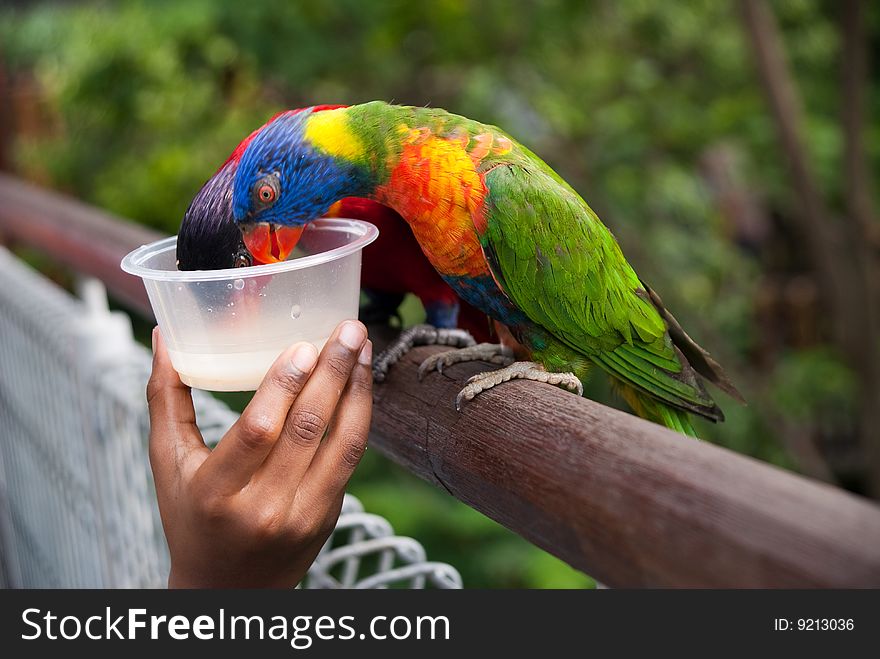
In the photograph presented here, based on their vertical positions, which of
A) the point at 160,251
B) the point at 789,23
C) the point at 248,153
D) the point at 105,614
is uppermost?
the point at 789,23

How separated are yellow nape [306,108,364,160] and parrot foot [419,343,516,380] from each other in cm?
23

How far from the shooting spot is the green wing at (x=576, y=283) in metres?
0.90

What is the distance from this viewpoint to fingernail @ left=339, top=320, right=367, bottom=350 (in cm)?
68

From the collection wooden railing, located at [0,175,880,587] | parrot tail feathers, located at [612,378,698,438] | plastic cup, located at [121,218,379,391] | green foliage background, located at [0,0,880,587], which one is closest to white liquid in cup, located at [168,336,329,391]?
plastic cup, located at [121,218,379,391]

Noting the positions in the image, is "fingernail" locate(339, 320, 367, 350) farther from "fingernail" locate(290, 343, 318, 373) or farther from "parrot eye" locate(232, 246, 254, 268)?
"parrot eye" locate(232, 246, 254, 268)

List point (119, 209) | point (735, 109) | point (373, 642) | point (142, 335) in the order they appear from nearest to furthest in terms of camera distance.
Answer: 1. point (373, 642)
2. point (735, 109)
3. point (119, 209)
4. point (142, 335)

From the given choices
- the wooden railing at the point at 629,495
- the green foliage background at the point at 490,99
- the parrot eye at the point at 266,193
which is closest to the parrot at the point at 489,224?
the parrot eye at the point at 266,193

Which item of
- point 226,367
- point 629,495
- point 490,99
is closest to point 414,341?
point 226,367

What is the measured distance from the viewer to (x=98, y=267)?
137 cm

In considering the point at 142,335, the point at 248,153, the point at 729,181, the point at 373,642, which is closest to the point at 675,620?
the point at 373,642

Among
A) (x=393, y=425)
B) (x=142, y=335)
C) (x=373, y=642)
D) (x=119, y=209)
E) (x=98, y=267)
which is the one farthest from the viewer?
(x=142, y=335)

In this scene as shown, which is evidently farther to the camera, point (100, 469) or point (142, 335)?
point (142, 335)

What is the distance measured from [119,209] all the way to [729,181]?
270 cm

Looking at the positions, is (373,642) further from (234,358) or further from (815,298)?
(815,298)
